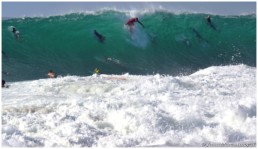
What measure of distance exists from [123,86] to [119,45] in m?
9.51

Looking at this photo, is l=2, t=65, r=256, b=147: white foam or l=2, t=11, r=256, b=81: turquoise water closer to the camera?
l=2, t=65, r=256, b=147: white foam

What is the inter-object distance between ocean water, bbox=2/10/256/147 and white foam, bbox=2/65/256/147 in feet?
0.05

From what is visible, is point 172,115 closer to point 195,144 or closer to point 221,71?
point 195,144

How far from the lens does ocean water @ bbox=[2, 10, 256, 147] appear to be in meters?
7.76

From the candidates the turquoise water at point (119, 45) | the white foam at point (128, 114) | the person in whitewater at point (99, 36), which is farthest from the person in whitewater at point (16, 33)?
the white foam at point (128, 114)

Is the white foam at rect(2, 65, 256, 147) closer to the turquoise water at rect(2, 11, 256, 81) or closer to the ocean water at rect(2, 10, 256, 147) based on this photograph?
the ocean water at rect(2, 10, 256, 147)

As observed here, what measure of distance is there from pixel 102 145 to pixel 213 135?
1.73m

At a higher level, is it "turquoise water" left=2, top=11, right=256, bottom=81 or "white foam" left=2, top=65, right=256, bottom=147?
"turquoise water" left=2, top=11, right=256, bottom=81

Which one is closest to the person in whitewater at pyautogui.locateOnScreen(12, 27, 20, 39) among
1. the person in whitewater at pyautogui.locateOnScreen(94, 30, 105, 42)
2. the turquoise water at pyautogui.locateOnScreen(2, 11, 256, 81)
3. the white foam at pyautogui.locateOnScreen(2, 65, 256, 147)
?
the turquoise water at pyautogui.locateOnScreen(2, 11, 256, 81)

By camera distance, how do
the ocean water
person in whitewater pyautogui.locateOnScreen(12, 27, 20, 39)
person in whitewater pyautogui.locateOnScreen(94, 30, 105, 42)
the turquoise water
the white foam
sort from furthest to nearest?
person in whitewater pyautogui.locateOnScreen(94, 30, 105, 42), person in whitewater pyautogui.locateOnScreen(12, 27, 20, 39), the turquoise water, the ocean water, the white foam

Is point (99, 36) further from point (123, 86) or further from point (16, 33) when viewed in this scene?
point (123, 86)

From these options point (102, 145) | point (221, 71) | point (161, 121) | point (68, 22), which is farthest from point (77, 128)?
point (68, 22)

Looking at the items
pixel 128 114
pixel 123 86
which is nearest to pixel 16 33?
pixel 123 86

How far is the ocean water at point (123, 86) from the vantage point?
7762 millimetres
